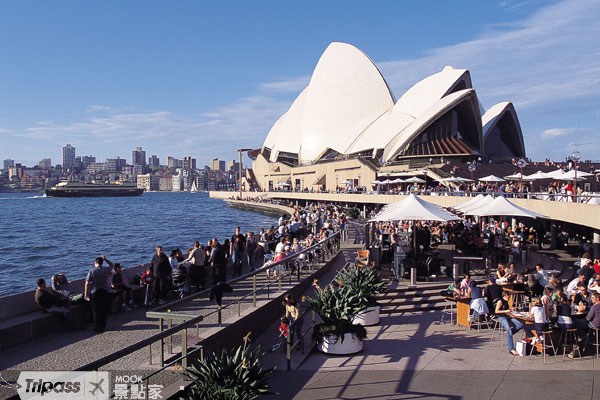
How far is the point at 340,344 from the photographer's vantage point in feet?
29.2

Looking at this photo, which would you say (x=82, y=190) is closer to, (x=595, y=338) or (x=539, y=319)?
(x=539, y=319)

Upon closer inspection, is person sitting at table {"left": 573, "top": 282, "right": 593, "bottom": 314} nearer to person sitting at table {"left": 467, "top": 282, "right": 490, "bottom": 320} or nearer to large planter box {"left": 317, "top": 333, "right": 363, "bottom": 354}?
person sitting at table {"left": 467, "top": 282, "right": 490, "bottom": 320}

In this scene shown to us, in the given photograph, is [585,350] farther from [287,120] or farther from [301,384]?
[287,120]

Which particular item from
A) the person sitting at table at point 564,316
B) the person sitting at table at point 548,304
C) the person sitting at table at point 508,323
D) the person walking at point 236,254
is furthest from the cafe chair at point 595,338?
the person walking at point 236,254

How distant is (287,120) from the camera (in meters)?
96.1

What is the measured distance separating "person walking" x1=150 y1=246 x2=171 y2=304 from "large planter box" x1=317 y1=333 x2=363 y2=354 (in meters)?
3.41

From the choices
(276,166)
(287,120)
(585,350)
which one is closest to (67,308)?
(585,350)

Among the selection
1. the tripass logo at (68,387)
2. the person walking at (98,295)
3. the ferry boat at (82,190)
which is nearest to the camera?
the tripass logo at (68,387)

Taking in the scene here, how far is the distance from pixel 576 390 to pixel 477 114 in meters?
54.4

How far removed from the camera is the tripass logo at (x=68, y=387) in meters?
4.42

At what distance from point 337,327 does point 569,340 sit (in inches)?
143

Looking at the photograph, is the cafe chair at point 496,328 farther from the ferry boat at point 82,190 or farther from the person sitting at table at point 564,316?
the ferry boat at point 82,190

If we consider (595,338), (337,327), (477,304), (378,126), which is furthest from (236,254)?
(378,126)

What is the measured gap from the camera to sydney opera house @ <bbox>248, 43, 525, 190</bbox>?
58594mm
